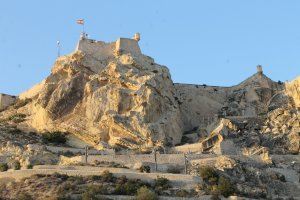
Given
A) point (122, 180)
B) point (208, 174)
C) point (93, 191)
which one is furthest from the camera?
point (208, 174)

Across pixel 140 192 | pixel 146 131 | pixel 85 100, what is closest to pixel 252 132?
pixel 146 131

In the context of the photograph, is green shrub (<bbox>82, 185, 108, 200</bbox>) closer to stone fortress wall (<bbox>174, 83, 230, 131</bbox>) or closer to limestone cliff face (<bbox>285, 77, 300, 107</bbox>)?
stone fortress wall (<bbox>174, 83, 230, 131</bbox>)

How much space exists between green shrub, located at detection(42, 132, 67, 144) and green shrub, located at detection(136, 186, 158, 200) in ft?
54.0

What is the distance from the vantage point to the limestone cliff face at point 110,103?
65188mm

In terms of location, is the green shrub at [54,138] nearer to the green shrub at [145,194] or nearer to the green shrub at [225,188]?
the green shrub at [145,194]

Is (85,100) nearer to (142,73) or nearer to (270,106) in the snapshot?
(142,73)

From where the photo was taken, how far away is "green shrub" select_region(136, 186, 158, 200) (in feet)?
160

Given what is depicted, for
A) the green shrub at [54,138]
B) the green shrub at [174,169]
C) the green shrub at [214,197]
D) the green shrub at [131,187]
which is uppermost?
the green shrub at [54,138]

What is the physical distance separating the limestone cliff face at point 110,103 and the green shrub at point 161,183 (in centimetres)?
1171

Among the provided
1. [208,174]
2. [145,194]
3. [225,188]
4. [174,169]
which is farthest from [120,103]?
[145,194]

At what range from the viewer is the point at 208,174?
53.2m

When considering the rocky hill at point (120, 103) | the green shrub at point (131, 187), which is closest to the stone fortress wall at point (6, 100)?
the rocky hill at point (120, 103)

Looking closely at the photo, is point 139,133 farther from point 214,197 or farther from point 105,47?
point 214,197

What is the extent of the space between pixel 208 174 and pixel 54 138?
16.6 m
